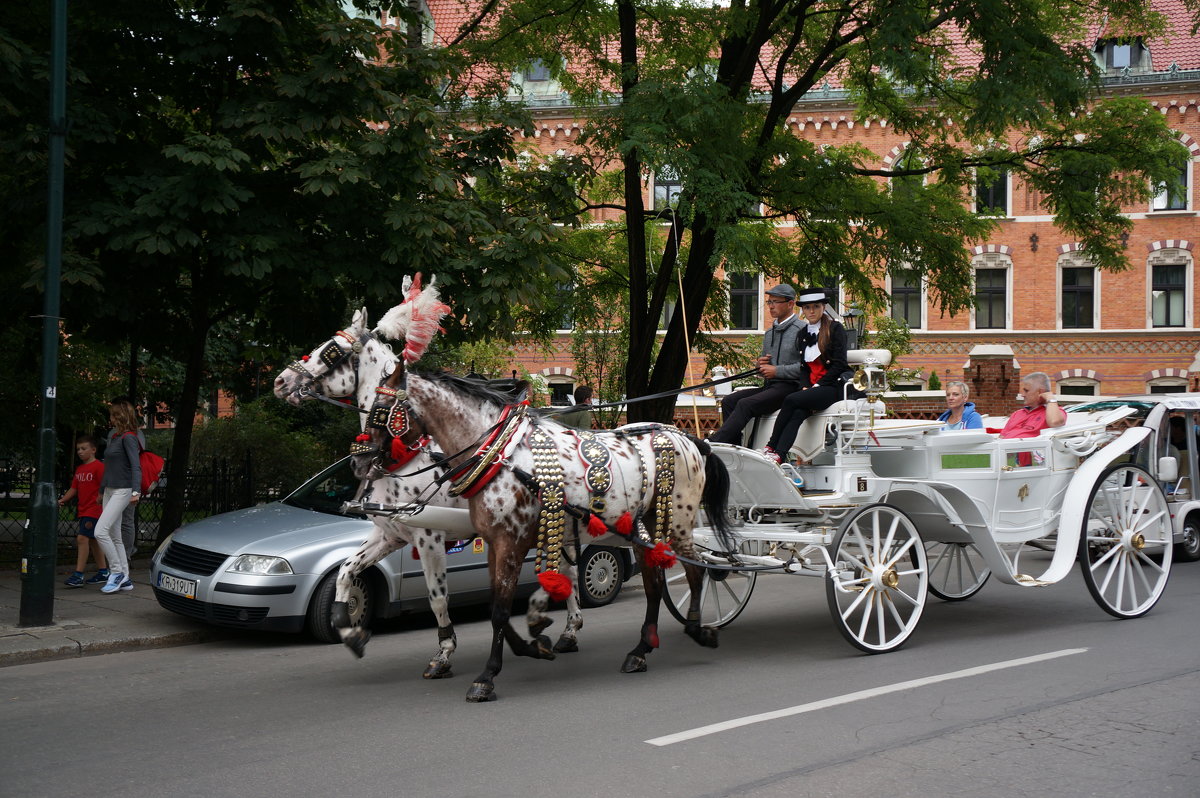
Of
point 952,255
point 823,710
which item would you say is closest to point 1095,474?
point 823,710

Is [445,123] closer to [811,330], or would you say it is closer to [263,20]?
[263,20]

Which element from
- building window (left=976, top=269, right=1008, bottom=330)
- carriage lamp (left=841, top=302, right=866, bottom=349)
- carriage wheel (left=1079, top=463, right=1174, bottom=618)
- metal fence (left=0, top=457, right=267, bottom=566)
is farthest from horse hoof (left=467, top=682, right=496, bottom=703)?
building window (left=976, top=269, right=1008, bottom=330)

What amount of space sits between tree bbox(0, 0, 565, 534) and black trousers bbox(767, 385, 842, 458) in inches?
162

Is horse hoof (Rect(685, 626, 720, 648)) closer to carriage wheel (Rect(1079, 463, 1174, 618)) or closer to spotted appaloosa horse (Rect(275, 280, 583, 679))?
spotted appaloosa horse (Rect(275, 280, 583, 679))

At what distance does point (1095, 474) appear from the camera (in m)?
9.53

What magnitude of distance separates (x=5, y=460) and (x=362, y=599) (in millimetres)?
12689

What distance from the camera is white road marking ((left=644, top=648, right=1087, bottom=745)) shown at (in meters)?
6.13

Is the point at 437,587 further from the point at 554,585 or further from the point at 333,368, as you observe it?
the point at 333,368

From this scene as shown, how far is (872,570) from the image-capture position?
8250 millimetres

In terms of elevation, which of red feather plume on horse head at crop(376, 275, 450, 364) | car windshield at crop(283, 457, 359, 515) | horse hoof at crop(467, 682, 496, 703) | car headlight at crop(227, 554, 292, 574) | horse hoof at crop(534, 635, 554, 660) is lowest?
horse hoof at crop(467, 682, 496, 703)

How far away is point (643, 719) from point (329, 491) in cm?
502

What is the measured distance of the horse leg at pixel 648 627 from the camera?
789 centimetres

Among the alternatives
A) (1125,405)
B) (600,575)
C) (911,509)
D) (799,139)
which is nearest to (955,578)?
(911,509)

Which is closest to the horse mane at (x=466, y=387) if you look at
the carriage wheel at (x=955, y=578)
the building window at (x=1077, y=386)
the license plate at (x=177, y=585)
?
the license plate at (x=177, y=585)
